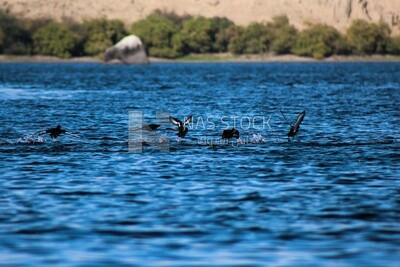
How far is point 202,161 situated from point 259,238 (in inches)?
461

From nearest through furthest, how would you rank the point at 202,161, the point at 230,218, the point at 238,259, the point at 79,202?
the point at 238,259 → the point at 230,218 → the point at 79,202 → the point at 202,161

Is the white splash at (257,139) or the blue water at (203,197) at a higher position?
the blue water at (203,197)

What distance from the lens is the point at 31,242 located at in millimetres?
17312

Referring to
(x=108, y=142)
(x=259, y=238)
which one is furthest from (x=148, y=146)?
(x=259, y=238)

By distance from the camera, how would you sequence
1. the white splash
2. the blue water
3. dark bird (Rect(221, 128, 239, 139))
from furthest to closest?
1. the white splash
2. dark bird (Rect(221, 128, 239, 139))
3. the blue water

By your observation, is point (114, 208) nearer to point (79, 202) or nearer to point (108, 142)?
point (79, 202)

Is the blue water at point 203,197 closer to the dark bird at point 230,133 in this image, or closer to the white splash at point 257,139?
the white splash at point 257,139

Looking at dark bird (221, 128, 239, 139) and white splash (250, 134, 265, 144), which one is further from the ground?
dark bird (221, 128, 239, 139)

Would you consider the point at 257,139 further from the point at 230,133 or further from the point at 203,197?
the point at 203,197

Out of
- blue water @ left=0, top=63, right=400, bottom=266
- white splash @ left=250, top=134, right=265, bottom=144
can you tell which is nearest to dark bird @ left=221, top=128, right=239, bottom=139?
blue water @ left=0, top=63, right=400, bottom=266

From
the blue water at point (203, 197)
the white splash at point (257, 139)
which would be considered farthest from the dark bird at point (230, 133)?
the white splash at point (257, 139)

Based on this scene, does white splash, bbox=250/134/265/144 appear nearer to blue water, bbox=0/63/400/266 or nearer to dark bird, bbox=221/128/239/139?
blue water, bbox=0/63/400/266

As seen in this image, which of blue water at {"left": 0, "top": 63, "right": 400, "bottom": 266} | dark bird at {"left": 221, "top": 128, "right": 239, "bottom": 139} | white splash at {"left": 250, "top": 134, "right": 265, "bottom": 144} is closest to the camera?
blue water at {"left": 0, "top": 63, "right": 400, "bottom": 266}

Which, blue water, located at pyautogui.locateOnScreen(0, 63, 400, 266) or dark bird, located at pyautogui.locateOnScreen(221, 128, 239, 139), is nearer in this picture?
blue water, located at pyautogui.locateOnScreen(0, 63, 400, 266)
